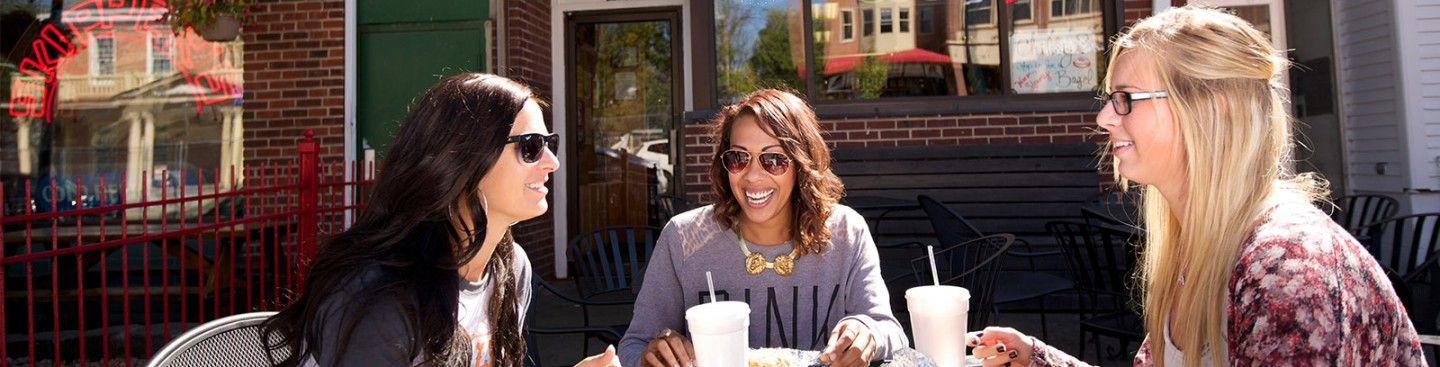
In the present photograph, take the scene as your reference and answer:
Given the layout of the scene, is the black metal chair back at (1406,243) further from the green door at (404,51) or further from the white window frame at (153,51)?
the white window frame at (153,51)

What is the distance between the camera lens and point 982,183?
19.2 feet

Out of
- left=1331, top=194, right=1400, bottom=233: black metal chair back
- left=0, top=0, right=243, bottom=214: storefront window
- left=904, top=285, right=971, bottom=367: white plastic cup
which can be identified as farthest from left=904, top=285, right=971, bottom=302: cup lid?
left=0, top=0, right=243, bottom=214: storefront window

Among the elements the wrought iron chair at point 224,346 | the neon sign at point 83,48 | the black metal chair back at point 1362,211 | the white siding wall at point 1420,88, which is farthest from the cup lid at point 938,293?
the neon sign at point 83,48

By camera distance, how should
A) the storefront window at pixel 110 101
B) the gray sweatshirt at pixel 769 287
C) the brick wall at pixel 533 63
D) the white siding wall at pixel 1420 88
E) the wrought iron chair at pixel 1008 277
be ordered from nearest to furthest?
the gray sweatshirt at pixel 769 287 → the wrought iron chair at pixel 1008 277 → the white siding wall at pixel 1420 88 → the brick wall at pixel 533 63 → the storefront window at pixel 110 101

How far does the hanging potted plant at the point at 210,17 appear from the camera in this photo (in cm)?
580

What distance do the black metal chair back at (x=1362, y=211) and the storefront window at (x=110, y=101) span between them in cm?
693

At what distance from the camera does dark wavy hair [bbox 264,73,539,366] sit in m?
1.44

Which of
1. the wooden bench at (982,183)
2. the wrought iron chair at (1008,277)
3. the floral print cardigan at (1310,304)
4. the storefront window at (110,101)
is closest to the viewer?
the floral print cardigan at (1310,304)

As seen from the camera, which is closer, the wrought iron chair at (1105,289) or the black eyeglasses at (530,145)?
the black eyeglasses at (530,145)

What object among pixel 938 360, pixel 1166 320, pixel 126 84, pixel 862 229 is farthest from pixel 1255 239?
pixel 126 84

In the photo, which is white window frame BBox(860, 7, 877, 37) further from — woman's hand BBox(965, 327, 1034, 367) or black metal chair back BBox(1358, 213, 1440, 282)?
woman's hand BBox(965, 327, 1034, 367)

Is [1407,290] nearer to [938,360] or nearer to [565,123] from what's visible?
[938,360]

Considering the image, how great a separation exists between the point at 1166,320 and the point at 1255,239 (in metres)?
0.29

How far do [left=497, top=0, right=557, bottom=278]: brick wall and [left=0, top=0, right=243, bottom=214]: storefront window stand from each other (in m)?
1.99
